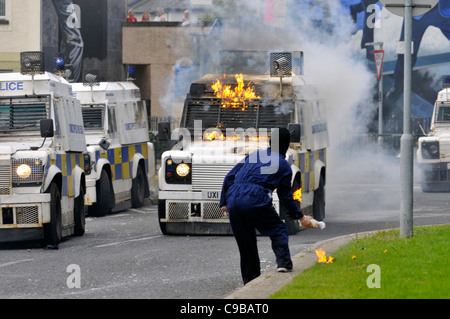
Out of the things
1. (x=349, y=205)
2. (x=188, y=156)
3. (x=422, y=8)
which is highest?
(x=422, y=8)

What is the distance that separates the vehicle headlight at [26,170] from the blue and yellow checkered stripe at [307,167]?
14.1ft

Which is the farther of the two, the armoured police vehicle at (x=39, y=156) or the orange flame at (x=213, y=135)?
the orange flame at (x=213, y=135)

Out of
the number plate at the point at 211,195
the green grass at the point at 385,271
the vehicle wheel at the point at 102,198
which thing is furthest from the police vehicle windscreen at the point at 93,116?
the green grass at the point at 385,271

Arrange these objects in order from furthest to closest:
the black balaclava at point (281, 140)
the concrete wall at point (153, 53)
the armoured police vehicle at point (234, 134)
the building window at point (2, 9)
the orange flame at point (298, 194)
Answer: the concrete wall at point (153, 53) → the building window at point (2, 9) → the orange flame at point (298, 194) → the armoured police vehicle at point (234, 134) → the black balaclava at point (281, 140)

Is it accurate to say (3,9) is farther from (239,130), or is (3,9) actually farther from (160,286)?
(160,286)

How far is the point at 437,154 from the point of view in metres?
25.9

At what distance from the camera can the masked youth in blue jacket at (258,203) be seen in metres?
10.3

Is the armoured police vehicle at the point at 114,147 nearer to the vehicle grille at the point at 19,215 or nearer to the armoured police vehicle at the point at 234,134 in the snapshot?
the armoured police vehicle at the point at 234,134

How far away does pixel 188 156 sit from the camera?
15836 mm

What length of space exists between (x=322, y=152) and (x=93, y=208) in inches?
189

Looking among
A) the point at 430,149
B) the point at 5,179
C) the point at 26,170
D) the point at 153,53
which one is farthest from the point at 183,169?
the point at 153,53

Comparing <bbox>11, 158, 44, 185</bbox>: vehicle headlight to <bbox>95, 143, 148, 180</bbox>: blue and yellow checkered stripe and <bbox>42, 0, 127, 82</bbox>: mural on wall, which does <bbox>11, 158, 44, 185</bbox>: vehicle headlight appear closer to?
<bbox>95, 143, 148, 180</bbox>: blue and yellow checkered stripe

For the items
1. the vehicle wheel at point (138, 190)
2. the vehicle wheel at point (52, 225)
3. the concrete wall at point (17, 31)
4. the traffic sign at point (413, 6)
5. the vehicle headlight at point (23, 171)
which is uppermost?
the concrete wall at point (17, 31)
